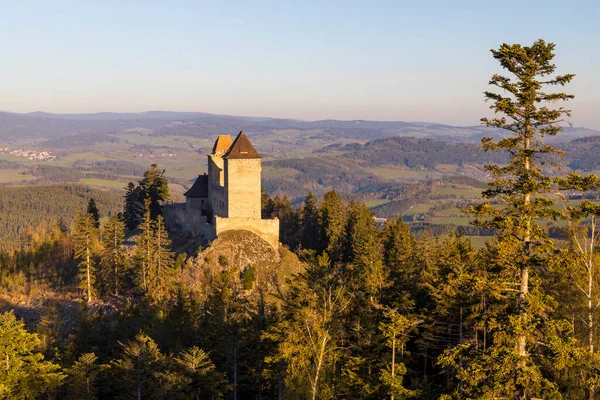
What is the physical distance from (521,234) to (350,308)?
17042 mm

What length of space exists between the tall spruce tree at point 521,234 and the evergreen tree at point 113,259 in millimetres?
50194

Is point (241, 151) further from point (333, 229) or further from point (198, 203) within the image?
point (333, 229)

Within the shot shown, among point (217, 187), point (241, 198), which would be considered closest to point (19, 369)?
point (241, 198)

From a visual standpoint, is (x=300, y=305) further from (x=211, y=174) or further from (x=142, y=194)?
(x=142, y=194)

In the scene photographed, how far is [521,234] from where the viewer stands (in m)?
19.2

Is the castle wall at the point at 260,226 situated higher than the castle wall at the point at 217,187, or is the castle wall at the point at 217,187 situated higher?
the castle wall at the point at 217,187

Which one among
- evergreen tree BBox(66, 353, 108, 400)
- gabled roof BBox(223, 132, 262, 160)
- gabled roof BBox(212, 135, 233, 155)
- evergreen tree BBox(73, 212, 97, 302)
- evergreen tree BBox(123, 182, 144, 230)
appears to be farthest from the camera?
evergreen tree BBox(123, 182, 144, 230)

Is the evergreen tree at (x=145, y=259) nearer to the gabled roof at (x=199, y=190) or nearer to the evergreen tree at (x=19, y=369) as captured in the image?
the gabled roof at (x=199, y=190)

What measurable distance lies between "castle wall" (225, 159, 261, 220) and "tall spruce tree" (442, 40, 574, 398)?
45.5m

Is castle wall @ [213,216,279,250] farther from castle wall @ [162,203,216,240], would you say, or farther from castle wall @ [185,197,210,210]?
castle wall @ [185,197,210,210]

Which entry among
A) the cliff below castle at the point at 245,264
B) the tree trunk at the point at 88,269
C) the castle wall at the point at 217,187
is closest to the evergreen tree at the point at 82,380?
the cliff below castle at the point at 245,264

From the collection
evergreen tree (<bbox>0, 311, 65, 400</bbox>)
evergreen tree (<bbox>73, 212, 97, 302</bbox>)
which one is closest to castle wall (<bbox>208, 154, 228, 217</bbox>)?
evergreen tree (<bbox>73, 212, 97, 302</bbox>)

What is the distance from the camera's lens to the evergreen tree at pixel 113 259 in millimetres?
62906

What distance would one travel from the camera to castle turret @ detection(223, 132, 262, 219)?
63438 millimetres
